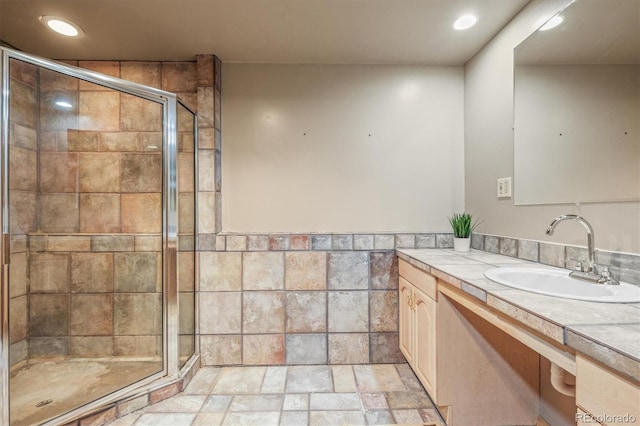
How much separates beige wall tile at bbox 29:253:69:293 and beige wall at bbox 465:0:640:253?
271 cm

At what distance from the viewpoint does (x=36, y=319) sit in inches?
66.4

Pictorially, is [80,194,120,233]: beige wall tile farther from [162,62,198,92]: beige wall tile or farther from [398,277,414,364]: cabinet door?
[398,277,414,364]: cabinet door

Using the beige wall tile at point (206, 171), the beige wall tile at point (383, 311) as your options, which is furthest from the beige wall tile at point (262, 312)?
the beige wall tile at point (206, 171)

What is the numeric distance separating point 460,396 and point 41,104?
269 cm

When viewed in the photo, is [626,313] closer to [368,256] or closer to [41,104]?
[368,256]

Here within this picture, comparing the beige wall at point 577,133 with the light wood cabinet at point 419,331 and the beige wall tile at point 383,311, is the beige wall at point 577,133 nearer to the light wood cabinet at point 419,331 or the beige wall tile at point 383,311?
the light wood cabinet at point 419,331

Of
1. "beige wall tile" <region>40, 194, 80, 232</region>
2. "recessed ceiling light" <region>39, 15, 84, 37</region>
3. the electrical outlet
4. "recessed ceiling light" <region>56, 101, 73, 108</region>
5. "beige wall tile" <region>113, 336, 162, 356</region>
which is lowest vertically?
"beige wall tile" <region>113, 336, 162, 356</region>

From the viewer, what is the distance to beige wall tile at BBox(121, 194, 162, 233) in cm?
180

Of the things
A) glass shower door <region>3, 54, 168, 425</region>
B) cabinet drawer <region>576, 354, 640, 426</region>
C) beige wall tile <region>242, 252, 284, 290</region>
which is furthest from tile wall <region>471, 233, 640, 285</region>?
glass shower door <region>3, 54, 168, 425</region>

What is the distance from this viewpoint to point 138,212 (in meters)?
1.83

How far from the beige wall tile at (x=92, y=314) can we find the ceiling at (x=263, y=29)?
1.59 meters

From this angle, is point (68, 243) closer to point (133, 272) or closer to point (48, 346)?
point (133, 272)

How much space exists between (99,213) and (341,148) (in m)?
1.66

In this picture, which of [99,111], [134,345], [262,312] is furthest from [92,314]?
[99,111]
